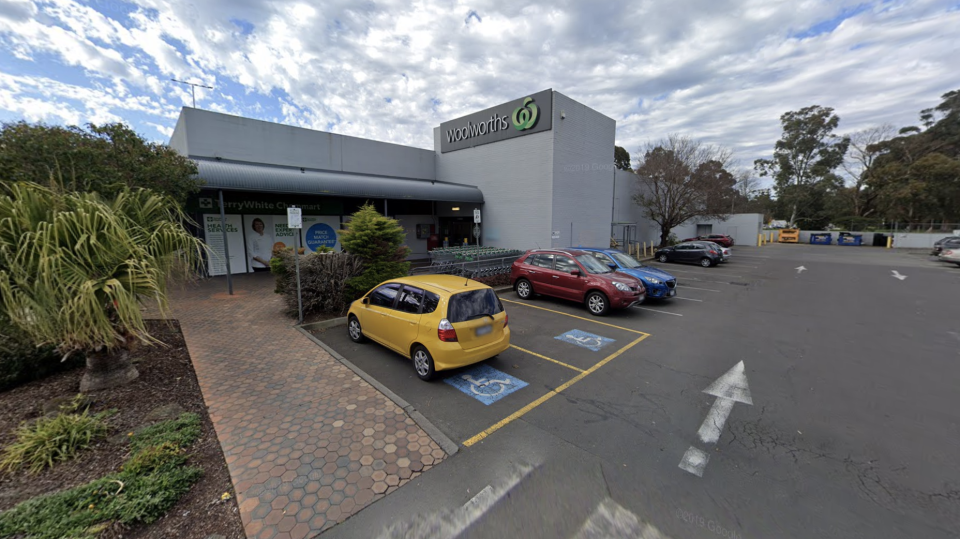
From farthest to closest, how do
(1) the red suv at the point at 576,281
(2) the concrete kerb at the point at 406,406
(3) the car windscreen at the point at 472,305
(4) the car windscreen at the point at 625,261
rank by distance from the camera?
(4) the car windscreen at the point at 625,261
(1) the red suv at the point at 576,281
(3) the car windscreen at the point at 472,305
(2) the concrete kerb at the point at 406,406

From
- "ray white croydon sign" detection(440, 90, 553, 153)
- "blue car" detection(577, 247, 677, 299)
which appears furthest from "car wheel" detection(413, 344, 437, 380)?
"ray white croydon sign" detection(440, 90, 553, 153)

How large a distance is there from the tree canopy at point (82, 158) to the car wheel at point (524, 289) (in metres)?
8.55

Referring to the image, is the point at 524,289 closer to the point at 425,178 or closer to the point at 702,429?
the point at 702,429

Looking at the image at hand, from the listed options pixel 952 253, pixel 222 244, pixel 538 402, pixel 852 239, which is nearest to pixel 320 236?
pixel 222 244

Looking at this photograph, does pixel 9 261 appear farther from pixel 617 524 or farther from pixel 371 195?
pixel 371 195

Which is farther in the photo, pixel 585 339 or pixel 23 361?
pixel 585 339

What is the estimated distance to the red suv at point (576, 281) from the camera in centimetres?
899

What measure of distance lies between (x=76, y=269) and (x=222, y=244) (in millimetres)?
11746

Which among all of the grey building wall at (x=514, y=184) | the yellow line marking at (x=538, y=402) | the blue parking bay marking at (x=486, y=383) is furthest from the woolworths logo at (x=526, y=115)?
the blue parking bay marking at (x=486, y=383)

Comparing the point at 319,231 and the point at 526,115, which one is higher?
the point at 526,115

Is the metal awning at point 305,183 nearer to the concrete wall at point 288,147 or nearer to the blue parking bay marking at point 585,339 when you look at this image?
the concrete wall at point 288,147

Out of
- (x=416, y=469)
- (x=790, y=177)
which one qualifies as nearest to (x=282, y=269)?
(x=416, y=469)

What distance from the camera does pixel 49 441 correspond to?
3.29 m

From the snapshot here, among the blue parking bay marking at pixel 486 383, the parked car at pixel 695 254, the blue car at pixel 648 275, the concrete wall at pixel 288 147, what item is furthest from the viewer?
the parked car at pixel 695 254
